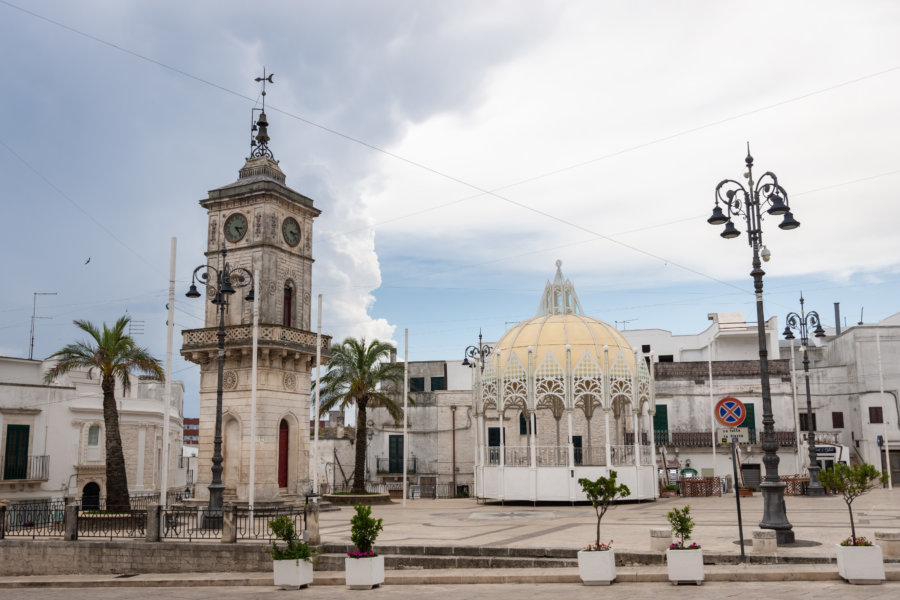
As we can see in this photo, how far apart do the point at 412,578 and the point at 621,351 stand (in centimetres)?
1701

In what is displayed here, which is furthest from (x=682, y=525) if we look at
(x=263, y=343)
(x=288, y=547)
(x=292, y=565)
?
(x=263, y=343)

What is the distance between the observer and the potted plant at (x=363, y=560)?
45.4ft

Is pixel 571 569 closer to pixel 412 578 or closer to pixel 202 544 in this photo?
pixel 412 578

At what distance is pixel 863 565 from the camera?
12.1m

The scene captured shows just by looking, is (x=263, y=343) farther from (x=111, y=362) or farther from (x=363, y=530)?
(x=363, y=530)

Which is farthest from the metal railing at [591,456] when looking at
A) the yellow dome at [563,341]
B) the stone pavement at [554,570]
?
the stone pavement at [554,570]

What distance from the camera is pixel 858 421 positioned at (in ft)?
139

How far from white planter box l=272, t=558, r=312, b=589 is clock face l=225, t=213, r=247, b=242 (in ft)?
61.5

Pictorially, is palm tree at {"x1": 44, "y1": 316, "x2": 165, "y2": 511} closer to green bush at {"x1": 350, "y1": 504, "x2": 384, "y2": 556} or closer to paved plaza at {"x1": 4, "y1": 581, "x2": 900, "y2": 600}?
paved plaza at {"x1": 4, "y1": 581, "x2": 900, "y2": 600}

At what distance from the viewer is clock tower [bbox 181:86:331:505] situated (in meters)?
28.8

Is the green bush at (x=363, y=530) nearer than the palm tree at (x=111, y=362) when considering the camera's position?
Yes

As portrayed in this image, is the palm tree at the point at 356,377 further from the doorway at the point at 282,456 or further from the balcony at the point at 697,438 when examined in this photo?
the balcony at the point at 697,438

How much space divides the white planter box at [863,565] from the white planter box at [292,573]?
9026 millimetres

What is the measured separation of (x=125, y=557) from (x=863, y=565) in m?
15.3
